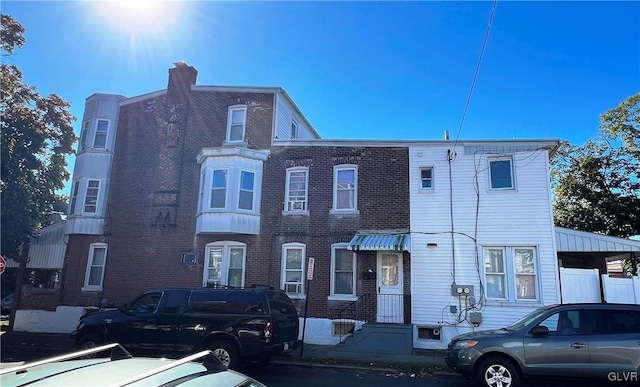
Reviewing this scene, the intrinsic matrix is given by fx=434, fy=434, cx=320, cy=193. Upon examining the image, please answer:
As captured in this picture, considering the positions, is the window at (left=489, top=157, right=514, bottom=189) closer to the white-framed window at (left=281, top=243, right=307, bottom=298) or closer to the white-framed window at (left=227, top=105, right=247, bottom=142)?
the white-framed window at (left=281, top=243, right=307, bottom=298)

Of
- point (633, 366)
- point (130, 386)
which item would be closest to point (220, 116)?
point (633, 366)

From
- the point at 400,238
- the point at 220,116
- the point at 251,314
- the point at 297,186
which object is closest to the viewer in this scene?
the point at 251,314

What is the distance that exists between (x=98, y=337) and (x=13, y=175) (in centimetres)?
1191

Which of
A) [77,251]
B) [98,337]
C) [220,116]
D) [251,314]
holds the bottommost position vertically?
[98,337]

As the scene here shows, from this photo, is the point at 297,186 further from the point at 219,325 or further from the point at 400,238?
the point at 219,325

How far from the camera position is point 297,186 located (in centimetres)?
1650

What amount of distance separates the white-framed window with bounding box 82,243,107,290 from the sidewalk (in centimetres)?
253

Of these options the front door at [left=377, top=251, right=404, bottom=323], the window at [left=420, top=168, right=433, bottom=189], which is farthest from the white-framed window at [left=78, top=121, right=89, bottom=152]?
the window at [left=420, top=168, right=433, bottom=189]

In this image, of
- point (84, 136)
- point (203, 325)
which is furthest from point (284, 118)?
point (203, 325)

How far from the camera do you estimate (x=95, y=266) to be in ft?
59.2

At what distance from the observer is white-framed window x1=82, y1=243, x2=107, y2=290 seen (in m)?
17.8

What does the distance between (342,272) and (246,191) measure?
4710mm

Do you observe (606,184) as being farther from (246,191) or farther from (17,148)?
(17,148)

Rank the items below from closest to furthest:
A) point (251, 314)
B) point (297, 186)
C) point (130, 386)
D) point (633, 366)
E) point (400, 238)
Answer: point (130, 386) → point (633, 366) → point (251, 314) → point (400, 238) → point (297, 186)
